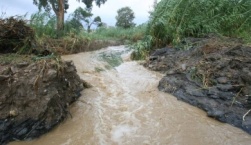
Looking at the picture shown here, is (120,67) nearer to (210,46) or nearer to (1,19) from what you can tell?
(210,46)

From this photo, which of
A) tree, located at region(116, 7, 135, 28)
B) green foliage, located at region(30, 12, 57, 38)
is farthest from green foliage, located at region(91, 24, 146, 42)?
tree, located at region(116, 7, 135, 28)

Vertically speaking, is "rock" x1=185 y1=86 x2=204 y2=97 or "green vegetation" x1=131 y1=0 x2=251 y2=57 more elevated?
"green vegetation" x1=131 y1=0 x2=251 y2=57

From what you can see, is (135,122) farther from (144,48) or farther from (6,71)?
(144,48)

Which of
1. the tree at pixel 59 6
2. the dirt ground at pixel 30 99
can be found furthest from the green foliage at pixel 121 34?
the dirt ground at pixel 30 99

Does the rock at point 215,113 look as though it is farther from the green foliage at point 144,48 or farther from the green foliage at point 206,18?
the green foliage at point 144,48

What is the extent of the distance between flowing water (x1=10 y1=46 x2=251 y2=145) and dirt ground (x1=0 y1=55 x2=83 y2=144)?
126 mm

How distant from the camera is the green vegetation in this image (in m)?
6.72

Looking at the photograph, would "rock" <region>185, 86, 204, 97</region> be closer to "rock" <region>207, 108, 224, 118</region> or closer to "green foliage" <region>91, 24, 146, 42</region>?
"rock" <region>207, 108, 224, 118</region>

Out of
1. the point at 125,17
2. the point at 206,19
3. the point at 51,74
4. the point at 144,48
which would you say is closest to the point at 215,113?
the point at 51,74

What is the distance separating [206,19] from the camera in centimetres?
680

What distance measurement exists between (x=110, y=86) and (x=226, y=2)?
3949 mm

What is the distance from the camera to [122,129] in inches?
127

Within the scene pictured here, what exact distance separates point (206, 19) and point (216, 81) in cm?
312

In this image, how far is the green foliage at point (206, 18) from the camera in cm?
673
